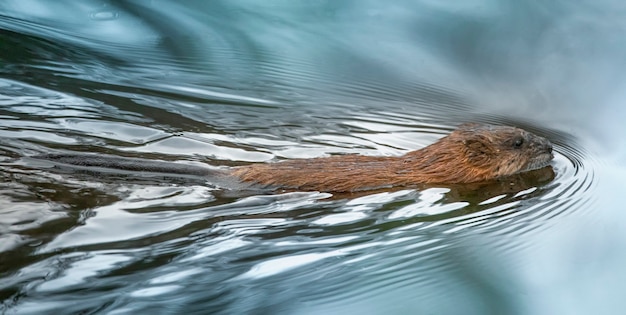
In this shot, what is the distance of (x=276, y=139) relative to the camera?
15.0 feet

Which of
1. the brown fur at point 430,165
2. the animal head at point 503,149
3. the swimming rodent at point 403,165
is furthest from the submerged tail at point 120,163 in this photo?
the animal head at point 503,149

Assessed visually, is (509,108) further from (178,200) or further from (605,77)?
(178,200)

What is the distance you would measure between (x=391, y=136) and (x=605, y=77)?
1.22 metres

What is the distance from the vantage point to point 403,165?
13.8 feet

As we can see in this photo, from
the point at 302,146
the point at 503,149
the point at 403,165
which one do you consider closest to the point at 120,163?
the point at 302,146

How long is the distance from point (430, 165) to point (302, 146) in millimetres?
695

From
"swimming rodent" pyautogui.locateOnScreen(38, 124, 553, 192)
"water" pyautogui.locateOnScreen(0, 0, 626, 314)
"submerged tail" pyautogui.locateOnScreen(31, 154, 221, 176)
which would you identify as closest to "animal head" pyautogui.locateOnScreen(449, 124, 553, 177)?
"swimming rodent" pyautogui.locateOnScreen(38, 124, 553, 192)

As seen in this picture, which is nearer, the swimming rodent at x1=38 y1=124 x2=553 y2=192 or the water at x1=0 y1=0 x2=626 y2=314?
the water at x1=0 y1=0 x2=626 y2=314

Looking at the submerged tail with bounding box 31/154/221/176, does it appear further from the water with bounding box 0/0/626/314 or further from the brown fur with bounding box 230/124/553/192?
the brown fur with bounding box 230/124/553/192

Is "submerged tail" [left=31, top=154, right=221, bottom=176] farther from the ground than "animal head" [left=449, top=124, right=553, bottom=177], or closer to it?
closer to it

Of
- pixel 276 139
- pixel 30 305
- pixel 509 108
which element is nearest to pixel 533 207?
pixel 509 108

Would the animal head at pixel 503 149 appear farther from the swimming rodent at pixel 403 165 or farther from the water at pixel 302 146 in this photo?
the water at pixel 302 146

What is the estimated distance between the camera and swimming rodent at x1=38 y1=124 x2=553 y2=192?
3953mm

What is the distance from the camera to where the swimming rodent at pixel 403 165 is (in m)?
3.95
